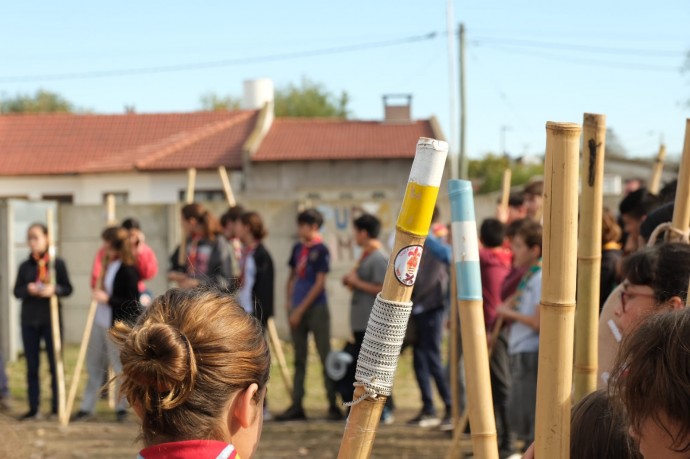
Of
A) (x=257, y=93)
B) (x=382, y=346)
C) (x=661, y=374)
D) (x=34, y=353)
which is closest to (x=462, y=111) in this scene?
(x=257, y=93)

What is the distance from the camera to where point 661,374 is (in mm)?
1355

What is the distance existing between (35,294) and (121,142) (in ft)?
80.0

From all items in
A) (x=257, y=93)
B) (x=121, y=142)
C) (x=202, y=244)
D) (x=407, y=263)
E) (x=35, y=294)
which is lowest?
(x=35, y=294)

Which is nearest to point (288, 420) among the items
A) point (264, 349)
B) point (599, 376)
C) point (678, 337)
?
point (599, 376)

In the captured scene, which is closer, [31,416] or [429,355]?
[429,355]

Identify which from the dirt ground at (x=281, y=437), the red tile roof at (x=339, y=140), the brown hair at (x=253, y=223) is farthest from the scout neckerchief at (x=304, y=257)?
the red tile roof at (x=339, y=140)

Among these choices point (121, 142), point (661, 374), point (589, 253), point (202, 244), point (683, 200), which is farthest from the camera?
point (121, 142)

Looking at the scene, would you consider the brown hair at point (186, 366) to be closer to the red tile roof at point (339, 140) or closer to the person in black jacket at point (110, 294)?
the person in black jacket at point (110, 294)

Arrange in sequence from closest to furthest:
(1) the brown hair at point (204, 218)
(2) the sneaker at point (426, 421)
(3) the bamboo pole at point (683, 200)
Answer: (3) the bamboo pole at point (683, 200) → (2) the sneaker at point (426, 421) → (1) the brown hair at point (204, 218)

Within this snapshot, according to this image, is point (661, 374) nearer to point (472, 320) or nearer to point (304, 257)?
point (472, 320)

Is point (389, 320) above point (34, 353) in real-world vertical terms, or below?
above

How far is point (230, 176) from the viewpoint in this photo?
2873 cm

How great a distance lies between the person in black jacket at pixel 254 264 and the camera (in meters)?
8.00

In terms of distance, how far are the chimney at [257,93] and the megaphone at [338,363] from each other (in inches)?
1013
